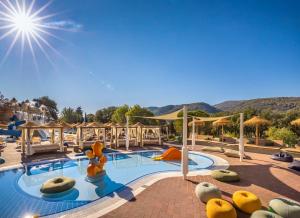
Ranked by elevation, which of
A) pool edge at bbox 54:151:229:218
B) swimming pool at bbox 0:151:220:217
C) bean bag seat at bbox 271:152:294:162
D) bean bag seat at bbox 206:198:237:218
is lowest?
swimming pool at bbox 0:151:220:217

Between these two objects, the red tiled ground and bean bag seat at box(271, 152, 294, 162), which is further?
bean bag seat at box(271, 152, 294, 162)

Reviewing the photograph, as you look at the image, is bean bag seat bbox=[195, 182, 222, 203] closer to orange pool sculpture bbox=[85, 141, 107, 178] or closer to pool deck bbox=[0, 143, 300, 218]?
pool deck bbox=[0, 143, 300, 218]

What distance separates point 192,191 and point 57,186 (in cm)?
522

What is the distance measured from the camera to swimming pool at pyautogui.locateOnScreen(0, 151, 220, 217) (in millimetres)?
6035

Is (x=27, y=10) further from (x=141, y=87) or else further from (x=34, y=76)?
(x=141, y=87)

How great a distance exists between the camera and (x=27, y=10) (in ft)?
29.8

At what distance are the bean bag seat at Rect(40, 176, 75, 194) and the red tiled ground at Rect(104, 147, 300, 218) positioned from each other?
3.13 meters

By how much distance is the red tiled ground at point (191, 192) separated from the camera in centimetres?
519

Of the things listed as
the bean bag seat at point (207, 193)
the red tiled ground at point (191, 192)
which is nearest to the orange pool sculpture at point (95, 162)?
the red tiled ground at point (191, 192)

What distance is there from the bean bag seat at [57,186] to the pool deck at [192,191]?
3.06 metres

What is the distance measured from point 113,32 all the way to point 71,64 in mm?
4671

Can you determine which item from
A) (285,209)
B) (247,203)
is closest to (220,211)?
(247,203)

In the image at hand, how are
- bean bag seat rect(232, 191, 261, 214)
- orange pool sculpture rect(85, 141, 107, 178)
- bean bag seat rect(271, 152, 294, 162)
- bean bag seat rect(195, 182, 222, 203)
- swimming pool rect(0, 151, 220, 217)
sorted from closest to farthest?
bean bag seat rect(232, 191, 261, 214) < bean bag seat rect(195, 182, 222, 203) < swimming pool rect(0, 151, 220, 217) < orange pool sculpture rect(85, 141, 107, 178) < bean bag seat rect(271, 152, 294, 162)

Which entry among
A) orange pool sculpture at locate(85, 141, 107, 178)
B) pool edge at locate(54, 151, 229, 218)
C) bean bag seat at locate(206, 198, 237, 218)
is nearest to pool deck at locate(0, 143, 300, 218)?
pool edge at locate(54, 151, 229, 218)
